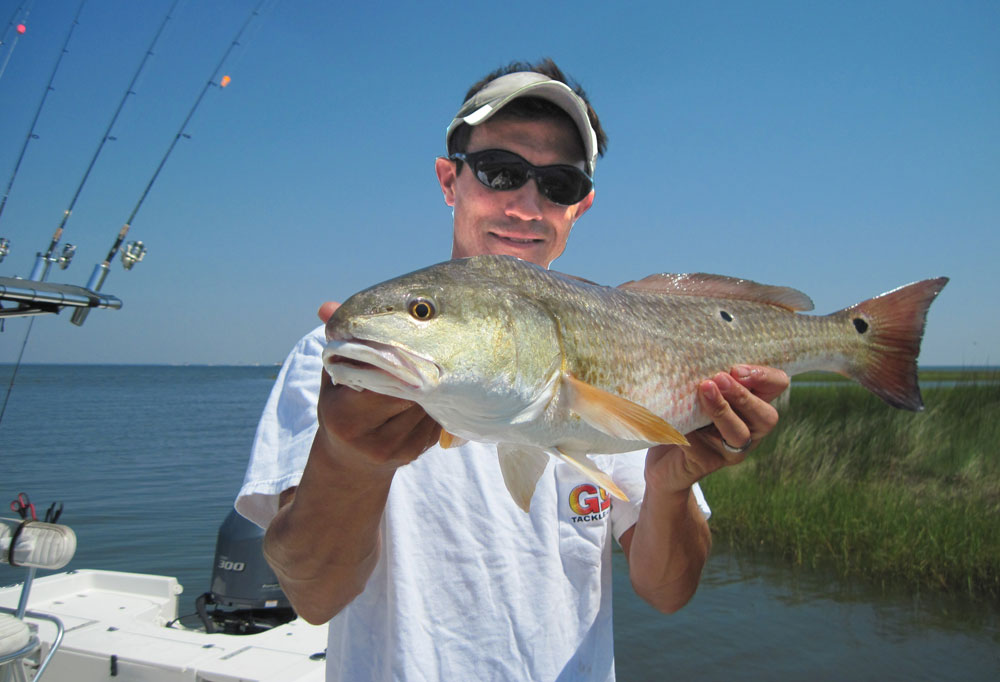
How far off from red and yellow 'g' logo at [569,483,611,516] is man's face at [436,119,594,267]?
96 cm

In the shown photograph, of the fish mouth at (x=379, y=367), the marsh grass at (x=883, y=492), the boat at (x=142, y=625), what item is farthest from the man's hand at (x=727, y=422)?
the marsh grass at (x=883, y=492)

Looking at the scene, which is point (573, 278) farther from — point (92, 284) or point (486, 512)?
point (92, 284)

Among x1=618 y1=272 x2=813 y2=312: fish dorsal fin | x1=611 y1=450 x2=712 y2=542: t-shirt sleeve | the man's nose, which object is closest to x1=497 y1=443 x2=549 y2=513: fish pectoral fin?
x1=618 y1=272 x2=813 y2=312: fish dorsal fin

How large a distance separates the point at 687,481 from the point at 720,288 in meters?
0.73

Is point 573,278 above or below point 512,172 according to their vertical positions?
below

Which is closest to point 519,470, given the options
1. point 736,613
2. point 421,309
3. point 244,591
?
point 421,309

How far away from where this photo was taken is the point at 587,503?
2676mm

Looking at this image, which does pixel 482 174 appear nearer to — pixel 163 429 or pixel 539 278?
pixel 539 278

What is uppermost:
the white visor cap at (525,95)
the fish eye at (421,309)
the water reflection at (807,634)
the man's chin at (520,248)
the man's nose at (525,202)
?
the white visor cap at (525,95)

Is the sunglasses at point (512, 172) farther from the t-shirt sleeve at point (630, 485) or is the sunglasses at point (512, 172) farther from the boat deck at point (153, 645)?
the boat deck at point (153, 645)

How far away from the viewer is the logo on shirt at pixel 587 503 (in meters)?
2.63

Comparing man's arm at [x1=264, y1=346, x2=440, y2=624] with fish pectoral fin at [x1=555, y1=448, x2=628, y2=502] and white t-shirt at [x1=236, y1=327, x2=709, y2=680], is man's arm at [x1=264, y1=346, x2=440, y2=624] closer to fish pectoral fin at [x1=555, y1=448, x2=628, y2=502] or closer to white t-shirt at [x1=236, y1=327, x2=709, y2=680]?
white t-shirt at [x1=236, y1=327, x2=709, y2=680]

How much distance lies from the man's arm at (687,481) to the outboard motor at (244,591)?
3.59 meters

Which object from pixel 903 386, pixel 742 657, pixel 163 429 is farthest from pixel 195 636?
pixel 163 429
